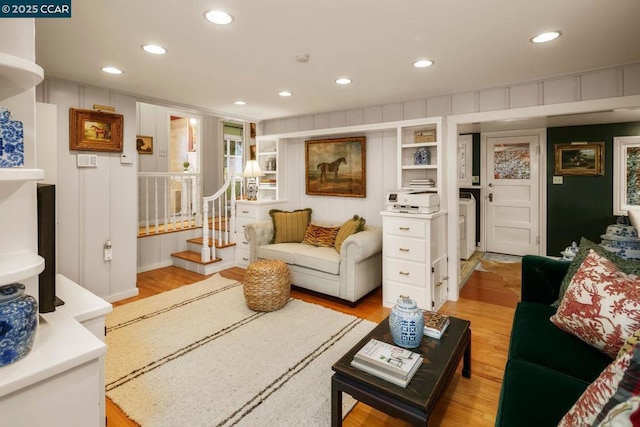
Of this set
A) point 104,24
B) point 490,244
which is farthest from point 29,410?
point 490,244

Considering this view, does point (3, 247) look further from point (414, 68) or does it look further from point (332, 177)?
point (332, 177)

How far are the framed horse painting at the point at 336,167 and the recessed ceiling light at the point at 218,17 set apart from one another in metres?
2.48

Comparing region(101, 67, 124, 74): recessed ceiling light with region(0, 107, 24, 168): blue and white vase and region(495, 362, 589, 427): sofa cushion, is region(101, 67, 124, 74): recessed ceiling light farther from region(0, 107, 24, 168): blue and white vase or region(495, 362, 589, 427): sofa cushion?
region(495, 362, 589, 427): sofa cushion

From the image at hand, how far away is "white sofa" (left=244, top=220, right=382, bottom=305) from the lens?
134 inches

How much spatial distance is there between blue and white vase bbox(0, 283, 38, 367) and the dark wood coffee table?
1.17m

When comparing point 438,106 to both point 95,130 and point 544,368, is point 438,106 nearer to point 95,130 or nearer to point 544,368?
point 544,368

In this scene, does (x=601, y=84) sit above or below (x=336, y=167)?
above

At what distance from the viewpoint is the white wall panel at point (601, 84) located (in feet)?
8.96

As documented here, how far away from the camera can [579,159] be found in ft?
16.5

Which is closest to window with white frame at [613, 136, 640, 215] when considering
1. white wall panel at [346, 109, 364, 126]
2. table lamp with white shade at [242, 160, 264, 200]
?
white wall panel at [346, 109, 364, 126]

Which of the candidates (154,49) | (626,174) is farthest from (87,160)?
(626,174)

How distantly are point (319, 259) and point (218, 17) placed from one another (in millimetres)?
2380

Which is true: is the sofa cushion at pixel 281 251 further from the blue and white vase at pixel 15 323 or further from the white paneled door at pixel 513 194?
the white paneled door at pixel 513 194

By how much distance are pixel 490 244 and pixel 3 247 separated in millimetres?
6222
